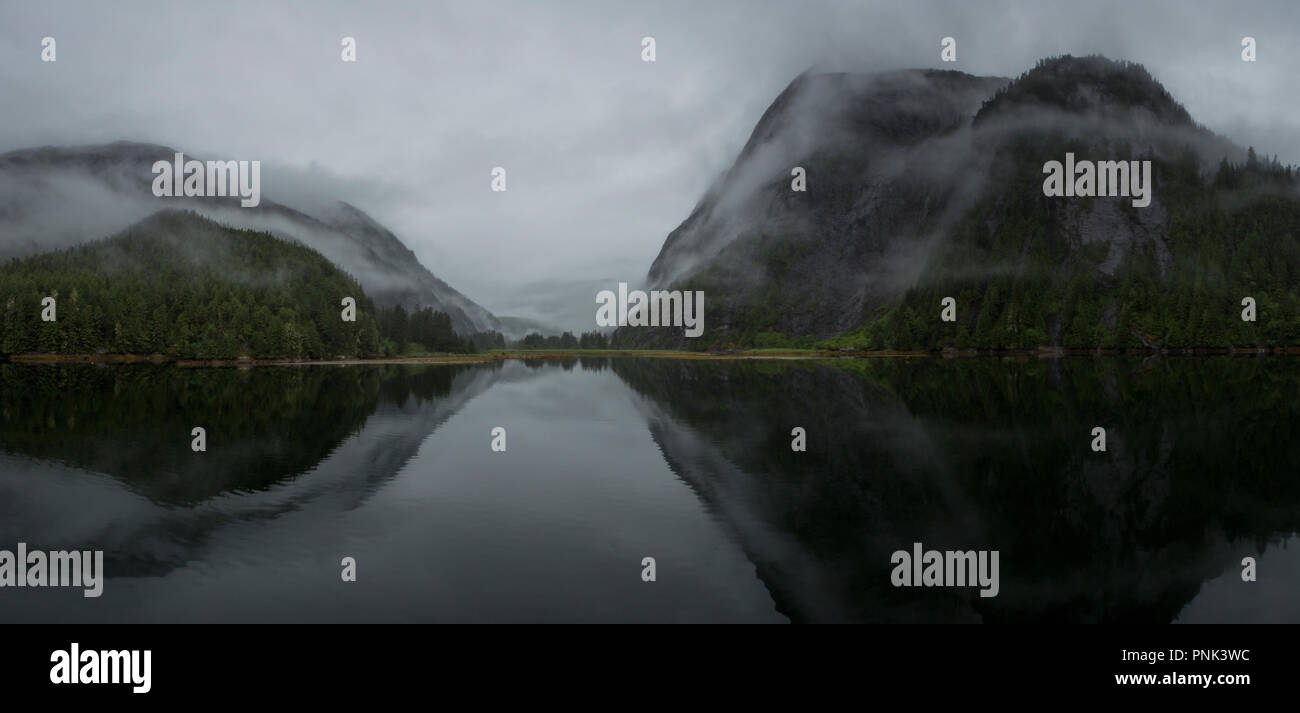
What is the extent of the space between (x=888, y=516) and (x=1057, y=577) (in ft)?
19.0

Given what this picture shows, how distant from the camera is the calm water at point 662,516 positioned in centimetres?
1412

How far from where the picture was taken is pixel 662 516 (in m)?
21.3

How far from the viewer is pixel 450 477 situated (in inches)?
1071

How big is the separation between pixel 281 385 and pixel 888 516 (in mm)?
80973

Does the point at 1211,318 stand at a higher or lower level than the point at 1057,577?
Answer: higher

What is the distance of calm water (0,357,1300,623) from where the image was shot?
14117mm
